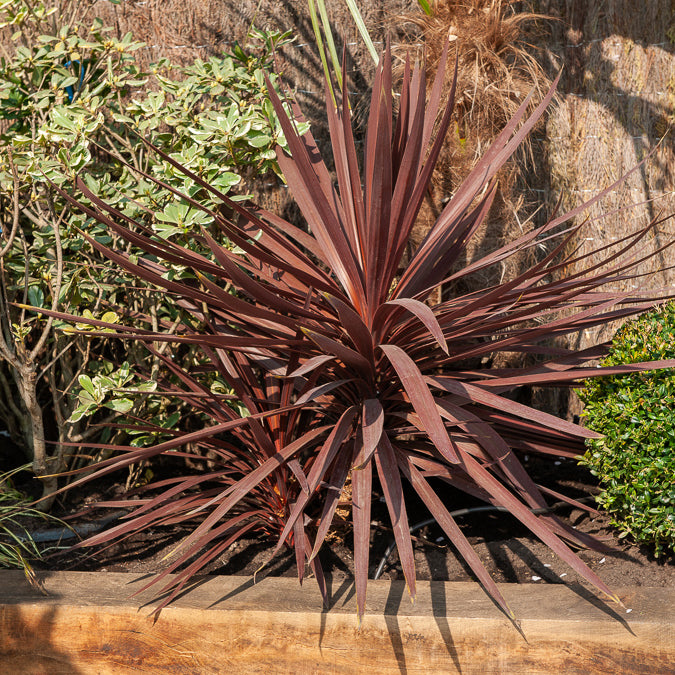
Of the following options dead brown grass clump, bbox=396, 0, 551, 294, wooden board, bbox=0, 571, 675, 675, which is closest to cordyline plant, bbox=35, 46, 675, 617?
wooden board, bbox=0, 571, 675, 675

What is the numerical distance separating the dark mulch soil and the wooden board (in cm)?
18

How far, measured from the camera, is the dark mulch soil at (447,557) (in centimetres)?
187

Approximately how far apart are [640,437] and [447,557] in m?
0.70

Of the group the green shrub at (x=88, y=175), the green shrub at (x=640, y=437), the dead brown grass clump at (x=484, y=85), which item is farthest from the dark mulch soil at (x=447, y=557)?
Result: the dead brown grass clump at (x=484, y=85)

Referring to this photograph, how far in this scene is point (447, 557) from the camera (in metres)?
2.02

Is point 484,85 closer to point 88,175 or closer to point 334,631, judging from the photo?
point 88,175

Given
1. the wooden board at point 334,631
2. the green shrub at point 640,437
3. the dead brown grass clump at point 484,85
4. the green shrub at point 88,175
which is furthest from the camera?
the dead brown grass clump at point 484,85

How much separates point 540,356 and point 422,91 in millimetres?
1381

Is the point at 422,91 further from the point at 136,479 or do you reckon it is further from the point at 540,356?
the point at 136,479

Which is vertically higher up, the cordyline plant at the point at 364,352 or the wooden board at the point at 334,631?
the cordyline plant at the point at 364,352

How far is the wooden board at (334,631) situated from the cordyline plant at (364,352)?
0.32 ft

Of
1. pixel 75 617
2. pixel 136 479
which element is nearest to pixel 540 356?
pixel 136 479

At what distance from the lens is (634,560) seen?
1893 mm

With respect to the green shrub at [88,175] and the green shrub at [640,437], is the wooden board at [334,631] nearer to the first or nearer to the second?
the green shrub at [640,437]
